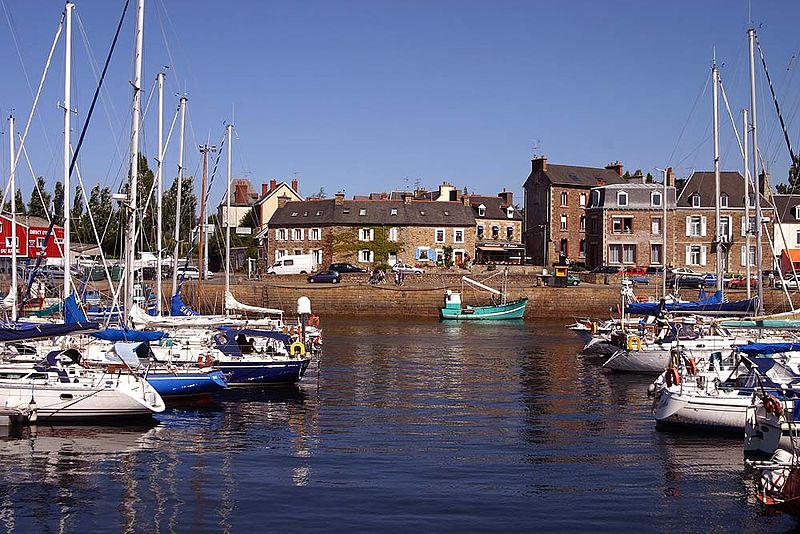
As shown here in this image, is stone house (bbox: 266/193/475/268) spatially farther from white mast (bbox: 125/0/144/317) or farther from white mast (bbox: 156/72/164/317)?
white mast (bbox: 125/0/144/317)

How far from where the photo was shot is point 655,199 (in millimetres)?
80062

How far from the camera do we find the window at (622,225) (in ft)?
265

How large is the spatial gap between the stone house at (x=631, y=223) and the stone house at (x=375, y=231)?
38.4 feet

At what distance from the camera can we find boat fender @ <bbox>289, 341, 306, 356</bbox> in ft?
108

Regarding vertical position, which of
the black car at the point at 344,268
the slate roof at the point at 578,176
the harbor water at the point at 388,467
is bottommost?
the harbor water at the point at 388,467

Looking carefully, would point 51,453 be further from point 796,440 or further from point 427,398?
point 796,440

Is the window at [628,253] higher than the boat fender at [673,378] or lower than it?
higher

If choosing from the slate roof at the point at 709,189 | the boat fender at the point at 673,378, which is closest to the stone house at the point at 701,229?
the slate roof at the point at 709,189

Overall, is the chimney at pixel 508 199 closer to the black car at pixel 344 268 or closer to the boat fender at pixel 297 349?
the black car at pixel 344 268

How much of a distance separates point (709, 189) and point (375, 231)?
27.3 m

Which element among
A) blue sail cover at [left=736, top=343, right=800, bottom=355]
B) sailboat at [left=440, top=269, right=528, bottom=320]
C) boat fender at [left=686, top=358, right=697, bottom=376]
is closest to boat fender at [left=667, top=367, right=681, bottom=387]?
boat fender at [left=686, top=358, right=697, bottom=376]

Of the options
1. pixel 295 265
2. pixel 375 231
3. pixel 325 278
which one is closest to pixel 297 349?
pixel 325 278

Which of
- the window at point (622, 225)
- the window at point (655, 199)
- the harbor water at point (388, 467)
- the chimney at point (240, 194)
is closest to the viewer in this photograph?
the harbor water at point (388, 467)

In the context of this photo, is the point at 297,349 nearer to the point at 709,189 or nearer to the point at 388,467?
the point at 388,467
